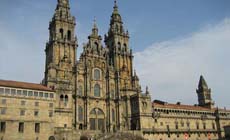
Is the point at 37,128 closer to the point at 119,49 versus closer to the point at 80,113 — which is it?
the point at 80,113

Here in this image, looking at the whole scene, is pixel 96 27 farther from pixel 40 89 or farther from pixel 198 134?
pixel 198 134

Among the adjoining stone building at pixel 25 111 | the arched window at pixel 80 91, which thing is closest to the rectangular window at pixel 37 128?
the adjoining stone building at pixel 25 111

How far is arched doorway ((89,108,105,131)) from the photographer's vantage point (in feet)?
261

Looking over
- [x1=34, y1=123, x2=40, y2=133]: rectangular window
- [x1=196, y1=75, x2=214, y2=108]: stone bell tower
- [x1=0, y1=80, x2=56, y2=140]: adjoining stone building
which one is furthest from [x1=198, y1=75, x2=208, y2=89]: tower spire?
[x1=34, y1=123, x2=40, y2=133]: rectangular window

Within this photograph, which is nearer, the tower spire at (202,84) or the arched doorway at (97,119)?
the arched doorway at (97,119)

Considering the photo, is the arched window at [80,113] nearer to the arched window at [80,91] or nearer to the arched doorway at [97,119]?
the arched doorway at [97,119]

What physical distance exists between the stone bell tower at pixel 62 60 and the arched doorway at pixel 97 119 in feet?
29.4

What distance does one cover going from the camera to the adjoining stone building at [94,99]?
62.9m

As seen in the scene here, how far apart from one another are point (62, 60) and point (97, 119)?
782 inches

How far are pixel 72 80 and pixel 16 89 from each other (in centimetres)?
2114

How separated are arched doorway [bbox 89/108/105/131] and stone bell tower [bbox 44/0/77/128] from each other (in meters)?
8.95

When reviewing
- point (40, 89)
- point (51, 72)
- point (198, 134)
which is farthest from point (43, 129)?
point (198, 134)

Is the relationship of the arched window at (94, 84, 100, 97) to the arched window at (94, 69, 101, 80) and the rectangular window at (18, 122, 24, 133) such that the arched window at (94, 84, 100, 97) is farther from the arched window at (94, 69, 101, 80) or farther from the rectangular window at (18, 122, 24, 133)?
the rectangular window at (18, 122, 24, 133)

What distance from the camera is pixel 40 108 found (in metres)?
62.8
